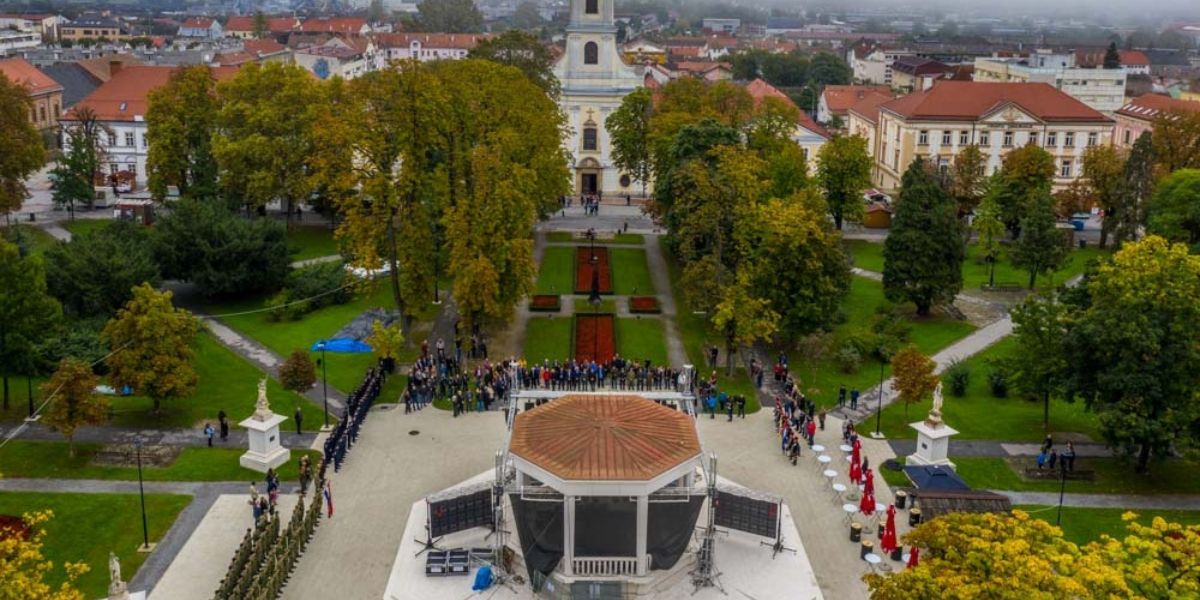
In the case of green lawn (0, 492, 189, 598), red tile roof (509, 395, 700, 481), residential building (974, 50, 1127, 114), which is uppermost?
residential building (974, 50, 1127, 114)

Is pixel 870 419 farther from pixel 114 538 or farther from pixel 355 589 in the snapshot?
pixel 114 538

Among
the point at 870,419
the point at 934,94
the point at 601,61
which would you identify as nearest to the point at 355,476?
the point at 870,419

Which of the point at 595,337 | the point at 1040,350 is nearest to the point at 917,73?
the point at 595,337

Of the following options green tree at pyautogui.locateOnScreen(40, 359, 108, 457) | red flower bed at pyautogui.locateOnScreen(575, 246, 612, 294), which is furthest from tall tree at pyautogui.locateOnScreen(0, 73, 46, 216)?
red flower bed at pyautogui.locateOnScreen(575, 246, 612, 294)

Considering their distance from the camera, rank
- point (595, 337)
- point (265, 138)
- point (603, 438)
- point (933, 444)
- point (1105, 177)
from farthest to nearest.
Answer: point (1105, 177) < point (265, 138) < point (595, 337) < point (933, 444) < point (603, 438)

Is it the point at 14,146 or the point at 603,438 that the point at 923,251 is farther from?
the point at 14,146

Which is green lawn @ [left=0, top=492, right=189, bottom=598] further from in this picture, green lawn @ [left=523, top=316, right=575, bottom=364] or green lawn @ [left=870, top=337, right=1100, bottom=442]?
green lawn @ [left=870, top=337, right=1100, bottom=442]

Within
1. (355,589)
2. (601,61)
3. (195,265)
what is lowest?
(355,589)
